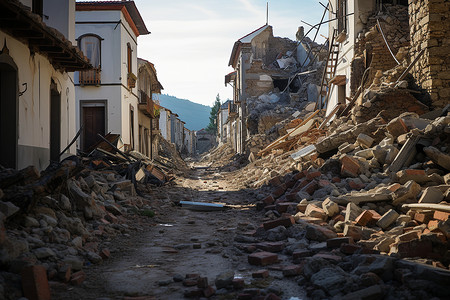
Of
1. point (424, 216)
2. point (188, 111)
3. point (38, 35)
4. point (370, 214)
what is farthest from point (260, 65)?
point (188, 111)

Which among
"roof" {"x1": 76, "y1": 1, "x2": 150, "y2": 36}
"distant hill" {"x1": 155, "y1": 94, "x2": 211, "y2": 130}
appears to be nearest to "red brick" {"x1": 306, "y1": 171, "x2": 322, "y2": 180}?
"roof" {"x1": 76, "y1": 1, "x2": 150, "y2": 36}

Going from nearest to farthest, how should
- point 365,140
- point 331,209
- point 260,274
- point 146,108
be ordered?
point 260,274, point 331,209, point 365,140, point 146,108

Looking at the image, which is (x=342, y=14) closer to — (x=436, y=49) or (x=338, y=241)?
(x=436, y=49)

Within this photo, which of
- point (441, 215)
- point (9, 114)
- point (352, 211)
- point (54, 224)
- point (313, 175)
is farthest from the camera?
point (313, 175)

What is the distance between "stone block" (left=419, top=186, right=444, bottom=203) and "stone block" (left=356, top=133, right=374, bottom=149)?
388 cm

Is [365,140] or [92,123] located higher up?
[92,123]

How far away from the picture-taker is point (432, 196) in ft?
19.9

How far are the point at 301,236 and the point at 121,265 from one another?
2759mm

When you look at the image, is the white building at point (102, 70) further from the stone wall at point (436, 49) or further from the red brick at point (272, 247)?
the red brick at point (272, 247)

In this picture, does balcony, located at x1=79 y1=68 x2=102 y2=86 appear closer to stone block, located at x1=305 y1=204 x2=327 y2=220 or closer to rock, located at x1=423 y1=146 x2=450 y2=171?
stone block, located at x1=305 y1=204 x2=327 y2=220

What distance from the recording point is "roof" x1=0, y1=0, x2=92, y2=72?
6844mm

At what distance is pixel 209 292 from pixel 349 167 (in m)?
5.81

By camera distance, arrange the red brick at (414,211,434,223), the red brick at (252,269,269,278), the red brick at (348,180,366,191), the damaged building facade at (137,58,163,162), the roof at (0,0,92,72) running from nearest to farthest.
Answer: the red brick at (252,269,269,278) → the red brick at (414,211,434,223) → the roof at (0,0,92,72) → the red brick at (348,180,366,191) → the damaged building facade at (137,58,163,162)

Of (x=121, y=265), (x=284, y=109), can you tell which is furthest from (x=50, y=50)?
(x=284, y=109)
